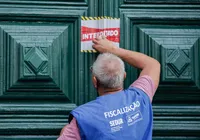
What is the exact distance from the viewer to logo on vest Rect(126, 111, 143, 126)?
2186 mm

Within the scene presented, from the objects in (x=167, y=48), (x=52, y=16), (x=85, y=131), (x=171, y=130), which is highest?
(x=52, y=16)

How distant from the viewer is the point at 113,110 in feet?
7.18

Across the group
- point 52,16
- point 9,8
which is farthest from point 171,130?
point 9,8

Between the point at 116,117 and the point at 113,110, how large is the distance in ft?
0.11

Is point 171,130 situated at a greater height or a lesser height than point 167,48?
lesser

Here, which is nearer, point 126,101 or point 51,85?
point 126,101

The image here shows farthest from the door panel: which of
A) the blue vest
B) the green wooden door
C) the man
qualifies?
the blue vest

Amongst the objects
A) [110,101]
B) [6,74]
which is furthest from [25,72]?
[110,101]

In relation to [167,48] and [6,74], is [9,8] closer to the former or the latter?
[6,74]

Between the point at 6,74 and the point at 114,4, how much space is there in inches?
26.0

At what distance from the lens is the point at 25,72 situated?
2.59m

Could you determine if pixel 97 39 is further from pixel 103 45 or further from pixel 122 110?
pixel 122 110

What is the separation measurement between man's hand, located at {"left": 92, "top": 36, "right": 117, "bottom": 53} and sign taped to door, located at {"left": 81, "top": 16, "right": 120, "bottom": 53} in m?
0.04

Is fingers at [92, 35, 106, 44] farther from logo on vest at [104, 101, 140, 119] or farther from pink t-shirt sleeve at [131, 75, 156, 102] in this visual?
logo on vest at [104, 101, 140, 119]
